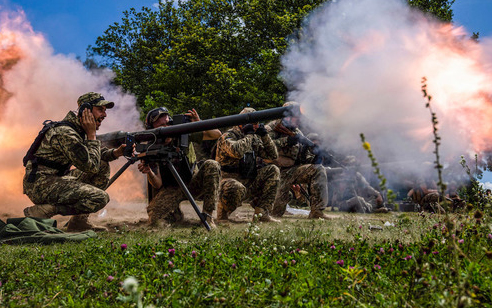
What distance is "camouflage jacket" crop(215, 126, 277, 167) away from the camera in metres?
6.51

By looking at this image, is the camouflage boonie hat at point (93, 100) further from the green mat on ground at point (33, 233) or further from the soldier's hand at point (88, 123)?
the green mat on ground at point (33, 233)

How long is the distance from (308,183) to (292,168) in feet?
1.67

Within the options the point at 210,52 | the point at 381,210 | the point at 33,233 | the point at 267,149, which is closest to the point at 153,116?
the point at 267,149

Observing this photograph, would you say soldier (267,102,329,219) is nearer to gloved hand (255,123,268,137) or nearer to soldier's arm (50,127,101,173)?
gloved hand (255,123,268,137)

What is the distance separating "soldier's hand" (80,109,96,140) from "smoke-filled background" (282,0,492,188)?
3.34m

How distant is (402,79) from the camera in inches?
197

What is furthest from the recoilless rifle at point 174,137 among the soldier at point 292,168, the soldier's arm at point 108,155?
the soldier at point 292,168

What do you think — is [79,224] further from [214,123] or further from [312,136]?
[312,136]

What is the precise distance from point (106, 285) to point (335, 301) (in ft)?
4.43

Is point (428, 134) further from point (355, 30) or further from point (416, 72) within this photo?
point (355, 30)

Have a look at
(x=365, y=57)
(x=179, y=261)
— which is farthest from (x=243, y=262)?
(x=365, y=57)

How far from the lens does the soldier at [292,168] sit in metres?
7.93

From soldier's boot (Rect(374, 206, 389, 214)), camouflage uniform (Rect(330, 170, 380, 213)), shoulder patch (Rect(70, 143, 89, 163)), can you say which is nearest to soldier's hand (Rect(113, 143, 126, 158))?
shoulder patch (Rect(70, 143, 89, 163))

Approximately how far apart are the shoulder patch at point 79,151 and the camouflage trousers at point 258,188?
2.23m
